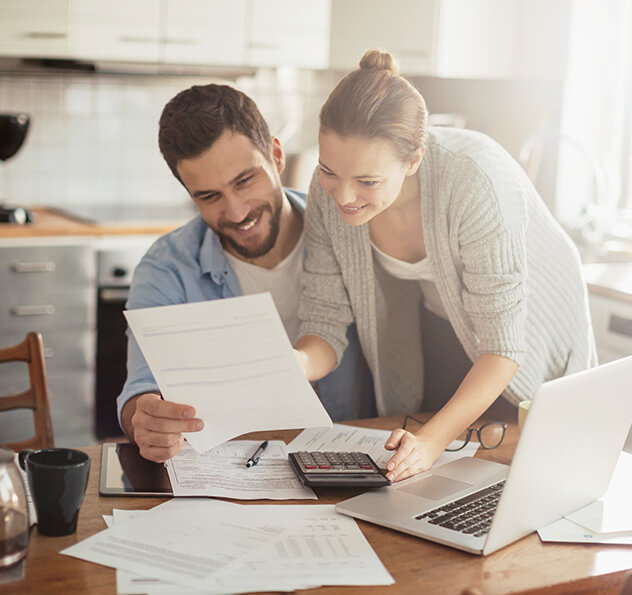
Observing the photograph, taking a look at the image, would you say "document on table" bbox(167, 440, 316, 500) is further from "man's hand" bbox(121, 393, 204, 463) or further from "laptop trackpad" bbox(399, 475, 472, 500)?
"laptop trackpad" bbox(399, 475, 472, 500)

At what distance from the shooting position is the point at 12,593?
89 centimetres

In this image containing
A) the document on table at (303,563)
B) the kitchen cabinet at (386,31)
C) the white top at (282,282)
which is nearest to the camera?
the document on table at (303,563)

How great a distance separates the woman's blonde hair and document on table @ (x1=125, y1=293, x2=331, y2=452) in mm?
410

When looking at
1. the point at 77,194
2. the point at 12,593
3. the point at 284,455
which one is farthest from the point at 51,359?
the point at 12,593

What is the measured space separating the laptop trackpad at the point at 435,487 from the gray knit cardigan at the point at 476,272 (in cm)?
27

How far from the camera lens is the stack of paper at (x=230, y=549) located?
36.4 inches

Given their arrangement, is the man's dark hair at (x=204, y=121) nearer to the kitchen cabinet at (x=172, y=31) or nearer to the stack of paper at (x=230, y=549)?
the stack of paper at (x=230, y=549)

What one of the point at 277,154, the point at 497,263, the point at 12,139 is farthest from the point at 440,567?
the point at 12,139

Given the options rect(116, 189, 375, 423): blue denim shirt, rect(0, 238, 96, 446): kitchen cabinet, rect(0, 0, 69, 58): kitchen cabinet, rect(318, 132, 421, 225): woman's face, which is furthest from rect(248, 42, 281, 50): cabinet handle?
rect(318, 132, 421, 225): woman's face

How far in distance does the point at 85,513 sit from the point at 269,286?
2.62 ft

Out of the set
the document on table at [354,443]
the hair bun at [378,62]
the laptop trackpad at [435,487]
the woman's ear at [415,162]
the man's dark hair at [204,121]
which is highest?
the hair bun at [378,62]

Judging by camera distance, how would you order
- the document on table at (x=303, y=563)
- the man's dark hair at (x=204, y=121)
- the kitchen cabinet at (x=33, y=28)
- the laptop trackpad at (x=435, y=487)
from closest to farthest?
1. the document on table at (x=303, y=563)
2. the laptop trackpad at (x=435, y=487)
3. the man's dark hair at (x=204, y=121)
4. the kitchen cabinet at (x=33, y=28)

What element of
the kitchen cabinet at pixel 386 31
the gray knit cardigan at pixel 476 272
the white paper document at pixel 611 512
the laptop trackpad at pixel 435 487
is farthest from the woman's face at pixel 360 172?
the kitchen cabinet at pixel 386 31

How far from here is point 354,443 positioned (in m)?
1.38
